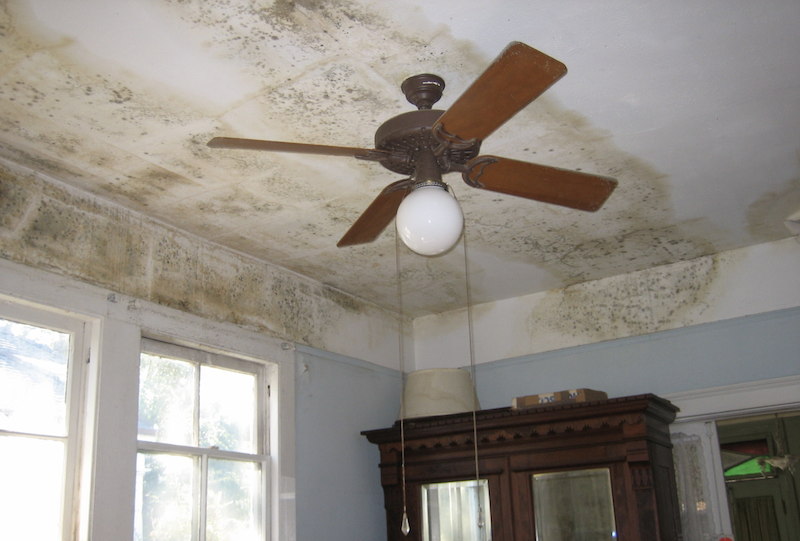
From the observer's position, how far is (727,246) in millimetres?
3643

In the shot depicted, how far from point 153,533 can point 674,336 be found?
105 inches

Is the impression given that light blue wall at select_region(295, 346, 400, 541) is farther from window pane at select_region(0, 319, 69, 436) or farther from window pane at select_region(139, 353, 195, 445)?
window pane at select_region(0, 319, 69, 436)

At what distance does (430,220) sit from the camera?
1.76 m

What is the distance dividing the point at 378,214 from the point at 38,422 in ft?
4.68

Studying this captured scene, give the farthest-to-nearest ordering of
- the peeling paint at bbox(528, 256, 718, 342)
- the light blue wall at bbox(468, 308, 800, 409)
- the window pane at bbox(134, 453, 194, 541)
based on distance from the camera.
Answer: the peeling paint at bbox(528, 256, 718, 342)
the light blue wall at bbox(468, 308, 800, 409)
the window pane at bbox(134, 453, 194, 541)

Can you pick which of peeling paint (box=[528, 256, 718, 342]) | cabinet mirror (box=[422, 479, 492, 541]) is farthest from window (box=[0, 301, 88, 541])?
peeling paint (box=[528, 256, 718, 342])

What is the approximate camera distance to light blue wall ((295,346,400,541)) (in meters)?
3.55

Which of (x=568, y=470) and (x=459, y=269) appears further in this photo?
(x=459, y=269)

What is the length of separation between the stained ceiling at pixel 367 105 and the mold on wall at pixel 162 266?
0.08 metres

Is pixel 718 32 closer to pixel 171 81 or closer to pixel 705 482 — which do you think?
pixel 171 81

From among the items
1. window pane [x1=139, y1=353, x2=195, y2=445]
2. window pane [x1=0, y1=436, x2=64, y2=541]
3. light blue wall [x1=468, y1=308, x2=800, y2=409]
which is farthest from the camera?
light blue wall [x1=468, y1=308, x2=800, y2=409]

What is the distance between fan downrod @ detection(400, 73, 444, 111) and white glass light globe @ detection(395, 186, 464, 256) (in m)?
0.45

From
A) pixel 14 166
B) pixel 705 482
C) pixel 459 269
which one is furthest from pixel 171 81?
pixel 705 482

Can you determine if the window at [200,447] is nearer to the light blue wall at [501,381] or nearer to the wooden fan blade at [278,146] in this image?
the light blue wall at [501,381]
